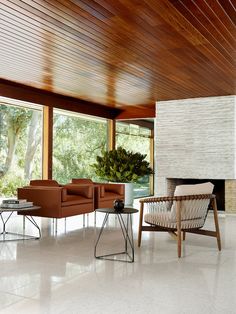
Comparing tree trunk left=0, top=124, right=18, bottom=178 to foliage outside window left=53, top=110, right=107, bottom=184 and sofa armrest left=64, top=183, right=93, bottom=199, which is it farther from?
sofa armrest left=64, top=183, right=93, bottom=199

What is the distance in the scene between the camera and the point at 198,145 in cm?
885

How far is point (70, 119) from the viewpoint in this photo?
979 centimetres

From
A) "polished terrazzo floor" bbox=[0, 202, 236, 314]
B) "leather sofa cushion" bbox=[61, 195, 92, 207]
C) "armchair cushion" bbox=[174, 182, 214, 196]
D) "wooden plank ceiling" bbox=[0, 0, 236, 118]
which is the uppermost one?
"wooden plank ceiling" bbox=[0, 0, 236, 118]

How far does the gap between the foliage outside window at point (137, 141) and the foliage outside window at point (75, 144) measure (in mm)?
554

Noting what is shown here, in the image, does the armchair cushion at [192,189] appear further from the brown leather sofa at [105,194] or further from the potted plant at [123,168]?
the potted plant at [123,168]

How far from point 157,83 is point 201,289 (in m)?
4.83

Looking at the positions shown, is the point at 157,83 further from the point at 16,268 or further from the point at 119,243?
the point at 16,268

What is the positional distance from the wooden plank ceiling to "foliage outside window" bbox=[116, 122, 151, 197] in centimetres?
273

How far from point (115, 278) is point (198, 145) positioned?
19.2ft

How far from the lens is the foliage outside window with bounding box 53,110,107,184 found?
927 cm

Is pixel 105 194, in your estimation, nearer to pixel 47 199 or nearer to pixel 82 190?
pixel 82 190

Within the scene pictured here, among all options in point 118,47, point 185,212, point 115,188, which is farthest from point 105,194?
point 118,47

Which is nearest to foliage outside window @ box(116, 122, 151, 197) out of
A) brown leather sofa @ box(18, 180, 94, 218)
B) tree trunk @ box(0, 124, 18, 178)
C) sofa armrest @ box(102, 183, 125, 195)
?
sofa armrest @ box(102, 183, 125, 195)

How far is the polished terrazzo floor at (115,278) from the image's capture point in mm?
2807
